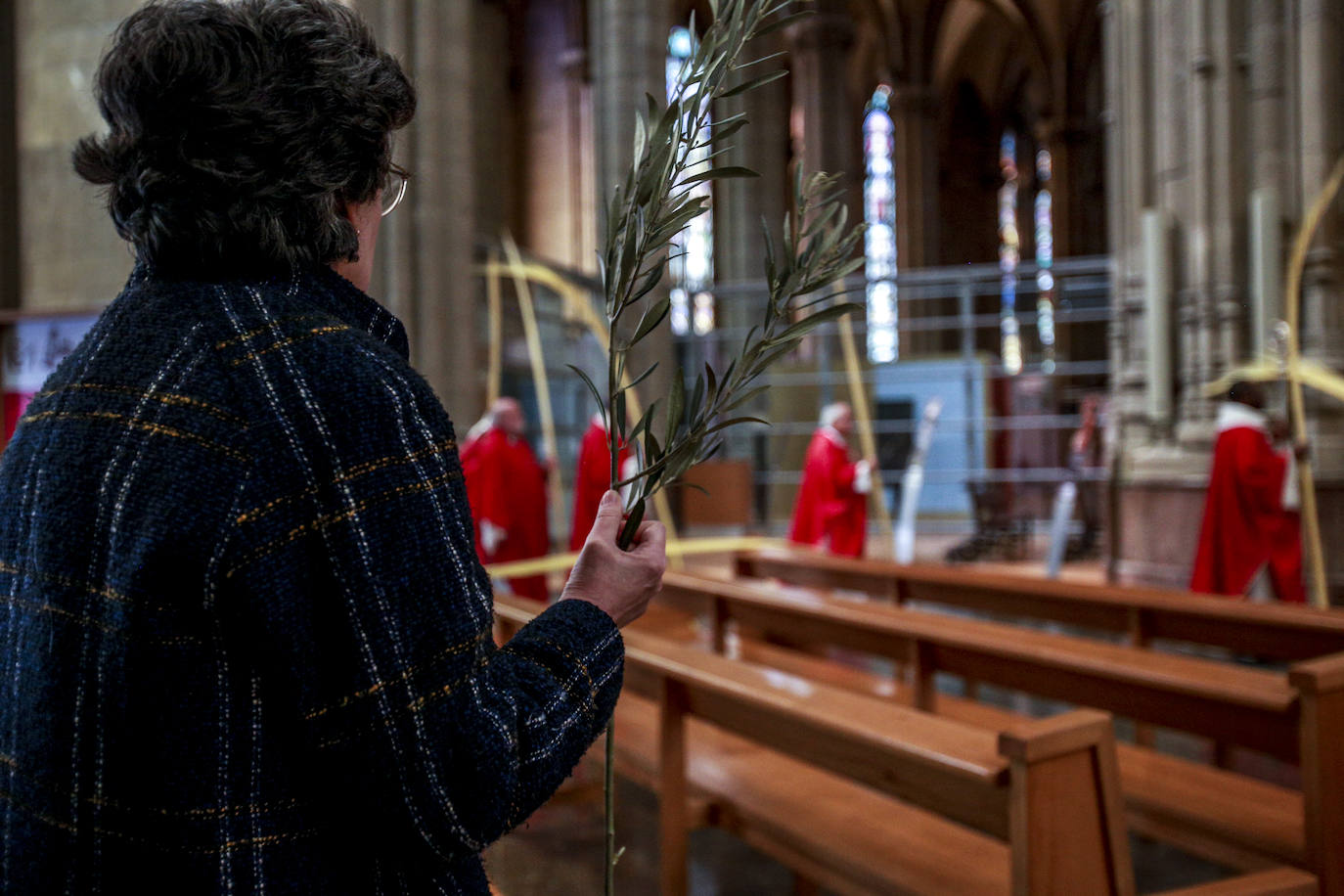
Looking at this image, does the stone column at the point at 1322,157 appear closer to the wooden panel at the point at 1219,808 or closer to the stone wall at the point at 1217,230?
the stone wall at the point at 1217,230

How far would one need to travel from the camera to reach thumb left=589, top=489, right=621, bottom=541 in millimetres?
1071

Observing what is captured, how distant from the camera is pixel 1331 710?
227cm

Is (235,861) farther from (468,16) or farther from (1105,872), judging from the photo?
(468,16)

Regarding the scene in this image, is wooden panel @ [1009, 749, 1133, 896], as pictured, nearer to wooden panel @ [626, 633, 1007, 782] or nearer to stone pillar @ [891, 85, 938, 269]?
wooden panel @ [626, 633, 1007, 782]

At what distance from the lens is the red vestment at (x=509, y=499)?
7727 mm

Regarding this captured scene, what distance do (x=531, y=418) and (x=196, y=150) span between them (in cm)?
1123

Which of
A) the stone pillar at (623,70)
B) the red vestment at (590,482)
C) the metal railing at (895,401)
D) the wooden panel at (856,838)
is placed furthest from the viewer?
the metal railing at (895,401)

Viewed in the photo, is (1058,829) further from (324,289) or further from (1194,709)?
(324,289)

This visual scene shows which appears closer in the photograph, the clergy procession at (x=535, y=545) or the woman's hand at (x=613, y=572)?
the clergy procession at (x=535, y=545)

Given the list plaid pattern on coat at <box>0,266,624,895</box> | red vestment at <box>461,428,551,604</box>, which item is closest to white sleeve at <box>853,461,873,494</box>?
red vestment at <box>461,428,551,604</box>

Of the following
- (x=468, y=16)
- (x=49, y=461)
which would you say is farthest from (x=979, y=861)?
(x=468, y=16)

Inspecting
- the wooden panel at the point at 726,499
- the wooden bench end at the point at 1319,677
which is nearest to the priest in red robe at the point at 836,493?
the wooden panel at the point at 726,499

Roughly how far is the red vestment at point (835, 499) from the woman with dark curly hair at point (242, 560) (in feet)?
26.1

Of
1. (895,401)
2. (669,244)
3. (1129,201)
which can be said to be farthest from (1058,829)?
(895,401)
